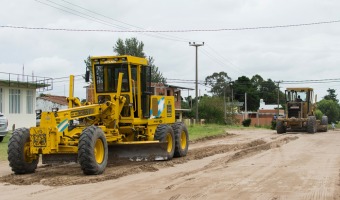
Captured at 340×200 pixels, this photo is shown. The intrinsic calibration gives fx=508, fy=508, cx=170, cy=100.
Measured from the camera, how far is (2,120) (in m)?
24.8

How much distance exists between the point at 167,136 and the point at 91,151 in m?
4.37

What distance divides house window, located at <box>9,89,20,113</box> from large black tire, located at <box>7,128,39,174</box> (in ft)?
90.4

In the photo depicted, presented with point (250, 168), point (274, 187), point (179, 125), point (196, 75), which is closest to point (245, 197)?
point (274, 187)

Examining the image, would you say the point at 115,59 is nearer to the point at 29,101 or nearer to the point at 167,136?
the point at 167,136

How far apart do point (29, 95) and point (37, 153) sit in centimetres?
3024

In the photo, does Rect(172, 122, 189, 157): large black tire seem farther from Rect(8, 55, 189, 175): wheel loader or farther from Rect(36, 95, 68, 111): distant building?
Rect(36, 95, 68, 111): distant building

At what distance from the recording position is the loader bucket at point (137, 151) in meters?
14.4

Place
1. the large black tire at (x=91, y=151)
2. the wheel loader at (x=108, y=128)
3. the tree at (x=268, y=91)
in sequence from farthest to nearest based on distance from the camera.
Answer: the tree at (x=268, y=91) < the wheel loader at (x=108, y=128) < the large black tire at (x=91, y=151)

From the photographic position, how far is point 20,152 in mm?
12344

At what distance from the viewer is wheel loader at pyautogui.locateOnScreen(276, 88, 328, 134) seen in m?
34.7

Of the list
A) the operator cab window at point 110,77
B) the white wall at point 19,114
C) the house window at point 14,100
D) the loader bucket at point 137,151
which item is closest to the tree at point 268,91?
the white wall at point 19,114

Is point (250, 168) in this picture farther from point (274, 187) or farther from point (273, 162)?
point (274, 187)

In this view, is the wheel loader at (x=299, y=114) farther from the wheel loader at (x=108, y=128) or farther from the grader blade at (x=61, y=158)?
the grader blade at (x=61, y=158)

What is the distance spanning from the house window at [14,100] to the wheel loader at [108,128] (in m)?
24.7
